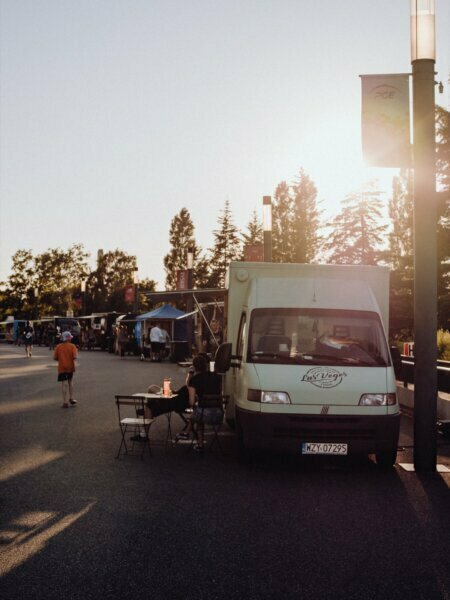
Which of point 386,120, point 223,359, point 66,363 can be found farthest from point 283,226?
point 223,359

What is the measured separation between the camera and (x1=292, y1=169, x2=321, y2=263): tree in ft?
228

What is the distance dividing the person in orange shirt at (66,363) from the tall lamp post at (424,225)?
8.67 m

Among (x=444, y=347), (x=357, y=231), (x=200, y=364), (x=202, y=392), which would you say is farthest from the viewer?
(x=357, y=231)

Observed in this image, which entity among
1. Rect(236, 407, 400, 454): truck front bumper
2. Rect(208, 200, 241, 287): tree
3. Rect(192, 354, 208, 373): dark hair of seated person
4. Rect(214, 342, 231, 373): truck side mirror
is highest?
Rect(208, 200, 241, 287): tree

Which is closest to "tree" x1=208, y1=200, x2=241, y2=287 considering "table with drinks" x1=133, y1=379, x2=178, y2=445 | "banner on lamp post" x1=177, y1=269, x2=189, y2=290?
"banner on lamp post" x1=177, y1=269, x2=189, y2=290

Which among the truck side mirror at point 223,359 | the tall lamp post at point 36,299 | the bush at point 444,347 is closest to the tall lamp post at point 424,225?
the truck side mirror at point 223,359

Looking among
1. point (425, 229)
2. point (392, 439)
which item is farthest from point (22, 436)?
point (425, 229)

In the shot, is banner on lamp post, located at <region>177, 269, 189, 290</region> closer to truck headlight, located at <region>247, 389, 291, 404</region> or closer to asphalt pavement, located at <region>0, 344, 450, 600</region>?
asphalt pavement, located at <region>0, 344, 450, 600</region>

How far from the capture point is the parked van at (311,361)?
8492 millimetres

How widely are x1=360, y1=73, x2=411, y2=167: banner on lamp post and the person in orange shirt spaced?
844 cm

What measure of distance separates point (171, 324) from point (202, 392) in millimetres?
31015

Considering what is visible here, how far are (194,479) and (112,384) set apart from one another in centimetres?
1339

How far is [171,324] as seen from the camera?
41.1m

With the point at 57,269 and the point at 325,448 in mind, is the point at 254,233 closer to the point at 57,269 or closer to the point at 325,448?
the point at 57,269
